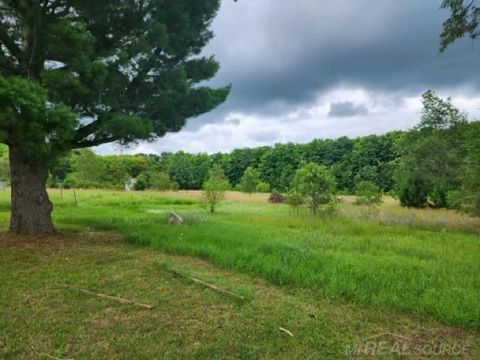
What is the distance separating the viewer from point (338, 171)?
34.7 m

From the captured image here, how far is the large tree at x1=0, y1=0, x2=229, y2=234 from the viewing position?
5887 millimetres

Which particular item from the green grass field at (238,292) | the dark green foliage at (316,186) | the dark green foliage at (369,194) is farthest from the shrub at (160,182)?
the green grass field at (238,292)

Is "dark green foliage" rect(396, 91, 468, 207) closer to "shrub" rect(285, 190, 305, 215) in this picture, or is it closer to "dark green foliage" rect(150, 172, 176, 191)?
"shrub" rect(285, 190, 305, 215)

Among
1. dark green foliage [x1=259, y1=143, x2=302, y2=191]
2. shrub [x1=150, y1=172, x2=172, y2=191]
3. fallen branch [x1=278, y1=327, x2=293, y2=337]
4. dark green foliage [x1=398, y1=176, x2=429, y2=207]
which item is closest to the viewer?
fallen branch [x1=278, y1=327, x2=293, y2=337]

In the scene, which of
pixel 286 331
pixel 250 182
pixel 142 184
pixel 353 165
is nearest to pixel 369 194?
pixel 286 331

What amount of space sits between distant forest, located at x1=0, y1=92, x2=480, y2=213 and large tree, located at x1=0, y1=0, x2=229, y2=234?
3.93 feet

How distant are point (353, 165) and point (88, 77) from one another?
31668mm

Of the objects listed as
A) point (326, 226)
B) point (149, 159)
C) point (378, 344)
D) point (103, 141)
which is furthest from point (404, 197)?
point (149, 159)

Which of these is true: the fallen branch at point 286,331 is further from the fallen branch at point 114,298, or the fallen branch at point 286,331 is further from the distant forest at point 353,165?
the distant forest at point 353,165

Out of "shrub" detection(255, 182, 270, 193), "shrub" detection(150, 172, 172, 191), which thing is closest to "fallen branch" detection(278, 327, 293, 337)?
"shrub" detection(150, 172, 172, 191)

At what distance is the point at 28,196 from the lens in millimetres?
7438

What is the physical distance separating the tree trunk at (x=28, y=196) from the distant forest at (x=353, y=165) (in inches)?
19.2

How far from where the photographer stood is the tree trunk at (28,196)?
739 centimetres

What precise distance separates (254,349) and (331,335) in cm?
77
